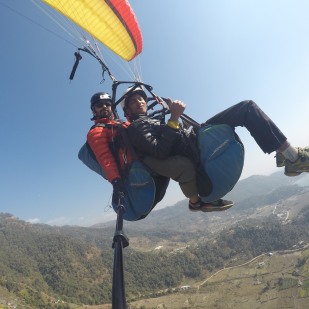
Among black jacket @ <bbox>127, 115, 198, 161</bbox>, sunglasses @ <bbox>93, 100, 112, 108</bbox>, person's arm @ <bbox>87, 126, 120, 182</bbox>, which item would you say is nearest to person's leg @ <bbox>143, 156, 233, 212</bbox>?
black jacket @ <bbox>127, 115, 198, 161</bbox>

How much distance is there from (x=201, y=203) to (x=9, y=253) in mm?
153711

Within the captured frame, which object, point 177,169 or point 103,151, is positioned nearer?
point 103,151

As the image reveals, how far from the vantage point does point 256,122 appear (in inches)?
171

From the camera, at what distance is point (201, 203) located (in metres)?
5.51

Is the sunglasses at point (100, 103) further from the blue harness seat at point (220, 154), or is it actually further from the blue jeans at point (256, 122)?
the blue jeans at point (256, 122)

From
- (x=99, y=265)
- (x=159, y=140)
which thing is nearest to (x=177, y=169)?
(x=159, y=140)

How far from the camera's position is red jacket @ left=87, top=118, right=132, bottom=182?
4219 mm

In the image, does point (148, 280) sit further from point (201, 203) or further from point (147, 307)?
point (201, 203)

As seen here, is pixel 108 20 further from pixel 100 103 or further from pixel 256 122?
pixel 256 122

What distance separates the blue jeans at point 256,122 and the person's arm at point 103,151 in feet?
5.53

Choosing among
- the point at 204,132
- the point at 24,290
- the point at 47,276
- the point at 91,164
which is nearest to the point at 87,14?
the point at 91,164

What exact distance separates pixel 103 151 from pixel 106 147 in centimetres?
8

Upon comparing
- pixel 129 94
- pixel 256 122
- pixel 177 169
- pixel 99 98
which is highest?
pixel 99 98

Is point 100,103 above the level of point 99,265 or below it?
above
